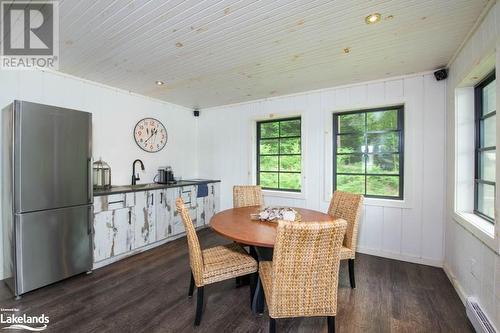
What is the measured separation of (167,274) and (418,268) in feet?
9.67

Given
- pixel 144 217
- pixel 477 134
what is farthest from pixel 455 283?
pixel 144 217

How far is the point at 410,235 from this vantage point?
295cm

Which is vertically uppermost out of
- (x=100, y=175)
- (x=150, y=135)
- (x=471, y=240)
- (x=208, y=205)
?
(x=150, y=135)

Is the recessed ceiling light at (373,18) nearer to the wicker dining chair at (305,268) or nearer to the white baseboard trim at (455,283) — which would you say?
the wicker dining chair at (305,268)

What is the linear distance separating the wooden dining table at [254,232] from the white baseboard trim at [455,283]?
1332 mm

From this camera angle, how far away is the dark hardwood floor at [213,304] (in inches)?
71.1

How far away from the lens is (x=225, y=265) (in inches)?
74.4

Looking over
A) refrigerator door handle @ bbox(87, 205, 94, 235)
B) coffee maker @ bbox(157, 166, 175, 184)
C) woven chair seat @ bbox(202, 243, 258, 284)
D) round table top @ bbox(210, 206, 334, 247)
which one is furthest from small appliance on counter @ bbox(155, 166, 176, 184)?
woven chair seat @ bbox(202, 243, 258, 284)

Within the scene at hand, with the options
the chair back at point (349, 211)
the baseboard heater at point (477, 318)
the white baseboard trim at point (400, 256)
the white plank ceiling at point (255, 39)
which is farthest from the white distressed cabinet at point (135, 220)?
the baseboard heater at point (477, 318)

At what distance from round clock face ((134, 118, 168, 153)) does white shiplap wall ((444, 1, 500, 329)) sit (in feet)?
13.5

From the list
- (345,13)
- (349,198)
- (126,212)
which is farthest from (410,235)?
(126,212)

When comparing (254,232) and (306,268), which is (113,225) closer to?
(254,232)

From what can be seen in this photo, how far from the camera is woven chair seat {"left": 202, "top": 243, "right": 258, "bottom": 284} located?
5.97 ft

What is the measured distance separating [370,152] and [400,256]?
141 centimetres
